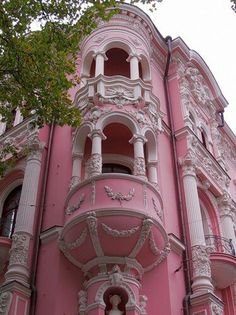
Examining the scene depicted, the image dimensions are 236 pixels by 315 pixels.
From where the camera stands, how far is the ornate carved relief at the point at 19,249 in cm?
1285

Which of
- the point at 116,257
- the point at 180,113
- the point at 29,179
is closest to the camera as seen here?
the point at 116,257

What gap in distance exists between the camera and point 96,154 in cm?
1380

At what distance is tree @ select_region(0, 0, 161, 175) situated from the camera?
12328 millimetres

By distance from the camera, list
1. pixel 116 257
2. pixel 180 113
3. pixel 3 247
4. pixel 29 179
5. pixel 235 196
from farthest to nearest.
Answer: pixel 235 196
pixel 180 113
pixel 29 179
pixel 3 247
pixel 116 257

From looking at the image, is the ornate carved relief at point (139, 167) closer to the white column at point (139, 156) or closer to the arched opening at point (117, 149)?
the white column at point (139, 156)

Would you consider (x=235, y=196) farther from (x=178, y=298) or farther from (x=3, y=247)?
(x=3, y=247)

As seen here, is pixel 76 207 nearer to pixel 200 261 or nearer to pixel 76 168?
pixel 76 168

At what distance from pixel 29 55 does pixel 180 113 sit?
7.75m

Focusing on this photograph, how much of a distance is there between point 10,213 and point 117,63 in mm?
7136

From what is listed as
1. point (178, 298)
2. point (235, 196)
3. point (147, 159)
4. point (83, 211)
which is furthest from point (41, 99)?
point (235, 196)

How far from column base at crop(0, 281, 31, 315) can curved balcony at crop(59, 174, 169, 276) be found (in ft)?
4.73

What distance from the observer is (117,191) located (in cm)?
1289

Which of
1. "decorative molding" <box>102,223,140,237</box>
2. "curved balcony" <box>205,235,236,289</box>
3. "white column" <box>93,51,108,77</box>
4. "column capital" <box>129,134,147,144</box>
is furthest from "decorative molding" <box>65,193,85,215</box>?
"white column" <box>93,51,108,77</box>

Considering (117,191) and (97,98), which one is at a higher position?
(97,98)
